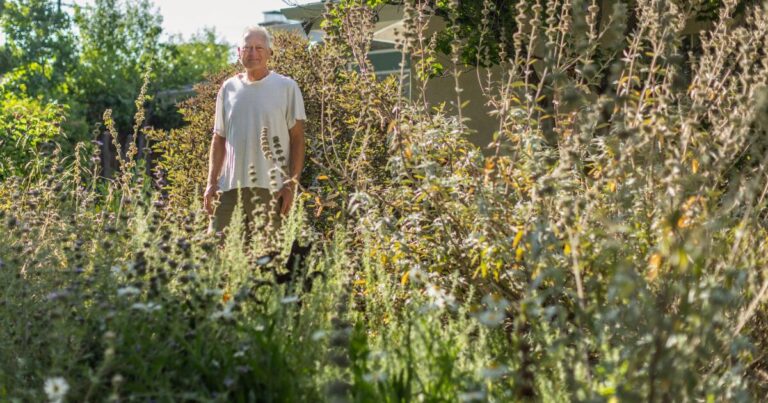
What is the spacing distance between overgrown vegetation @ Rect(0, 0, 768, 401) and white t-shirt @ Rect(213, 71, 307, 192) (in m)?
0.54

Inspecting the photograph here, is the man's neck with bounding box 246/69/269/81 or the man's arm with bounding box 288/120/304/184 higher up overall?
the man's neck with bounding box 246/69/269/81

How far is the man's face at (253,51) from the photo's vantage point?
6.29m

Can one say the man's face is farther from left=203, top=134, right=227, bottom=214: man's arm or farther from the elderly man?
left=203, top=134, right=227, bottom=214: man's arm

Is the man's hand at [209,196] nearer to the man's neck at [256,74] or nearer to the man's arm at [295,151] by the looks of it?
the man's arm at [295,151]

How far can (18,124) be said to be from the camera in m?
12.7

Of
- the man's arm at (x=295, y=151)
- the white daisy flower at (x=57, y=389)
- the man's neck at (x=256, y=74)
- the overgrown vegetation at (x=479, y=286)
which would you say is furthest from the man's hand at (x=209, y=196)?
the white daisy flower at (x=57, y=389)

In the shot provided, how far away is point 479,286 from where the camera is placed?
5.07 meters

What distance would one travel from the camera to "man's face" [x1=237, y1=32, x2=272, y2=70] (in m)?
6.29

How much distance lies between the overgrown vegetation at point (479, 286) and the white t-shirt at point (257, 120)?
0.54m

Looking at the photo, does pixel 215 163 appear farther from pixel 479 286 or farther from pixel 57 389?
pixel 57 389

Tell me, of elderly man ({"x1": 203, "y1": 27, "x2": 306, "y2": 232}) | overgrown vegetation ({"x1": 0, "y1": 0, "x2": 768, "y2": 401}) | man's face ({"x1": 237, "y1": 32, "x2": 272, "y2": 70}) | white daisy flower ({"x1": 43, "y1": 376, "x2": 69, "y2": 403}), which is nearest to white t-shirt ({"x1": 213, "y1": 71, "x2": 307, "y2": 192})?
elderly man ({"x1": 203, "y1": 27, "x2": 306, "y2": 232})

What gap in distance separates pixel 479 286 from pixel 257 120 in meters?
1.88

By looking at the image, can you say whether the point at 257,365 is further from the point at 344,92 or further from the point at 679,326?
the point at 344,92

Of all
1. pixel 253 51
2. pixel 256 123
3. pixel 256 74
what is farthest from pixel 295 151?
pixel 253 51
